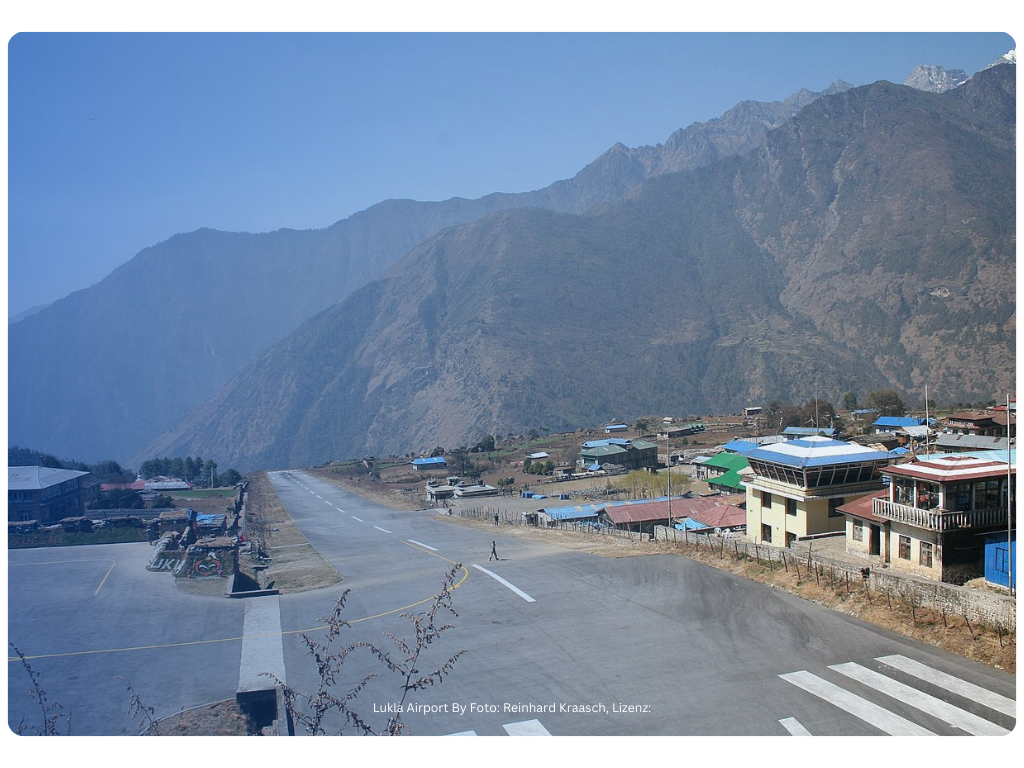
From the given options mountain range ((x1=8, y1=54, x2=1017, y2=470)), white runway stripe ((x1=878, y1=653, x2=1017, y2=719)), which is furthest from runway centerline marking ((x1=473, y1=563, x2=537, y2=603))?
mountain range ((x1=8, y1=54, x2=1017, y2=470))

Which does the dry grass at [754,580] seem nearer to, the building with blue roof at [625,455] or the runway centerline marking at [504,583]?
the runway centerline marking at [504,583]

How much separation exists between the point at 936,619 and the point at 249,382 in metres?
182

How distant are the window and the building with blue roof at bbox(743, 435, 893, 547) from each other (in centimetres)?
609

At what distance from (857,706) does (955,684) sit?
1.97 meters

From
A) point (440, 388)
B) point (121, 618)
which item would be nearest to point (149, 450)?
point (440, 388)

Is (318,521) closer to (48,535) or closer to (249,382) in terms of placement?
(48,535)

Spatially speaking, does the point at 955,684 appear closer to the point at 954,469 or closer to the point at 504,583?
the point at 954,469

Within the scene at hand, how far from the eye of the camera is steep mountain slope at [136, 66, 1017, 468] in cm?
11944

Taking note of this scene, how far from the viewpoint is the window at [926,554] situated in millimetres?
16344

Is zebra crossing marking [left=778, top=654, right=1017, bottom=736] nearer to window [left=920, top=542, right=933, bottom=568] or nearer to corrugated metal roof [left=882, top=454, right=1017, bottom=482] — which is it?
window [left=920, top=542, right=933, bottom=568]

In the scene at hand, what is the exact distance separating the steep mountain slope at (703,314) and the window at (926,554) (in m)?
91.2

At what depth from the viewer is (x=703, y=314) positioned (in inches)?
6353

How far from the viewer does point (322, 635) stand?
1558 cm

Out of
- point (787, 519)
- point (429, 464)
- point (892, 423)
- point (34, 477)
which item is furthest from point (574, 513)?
point (429, 464)
